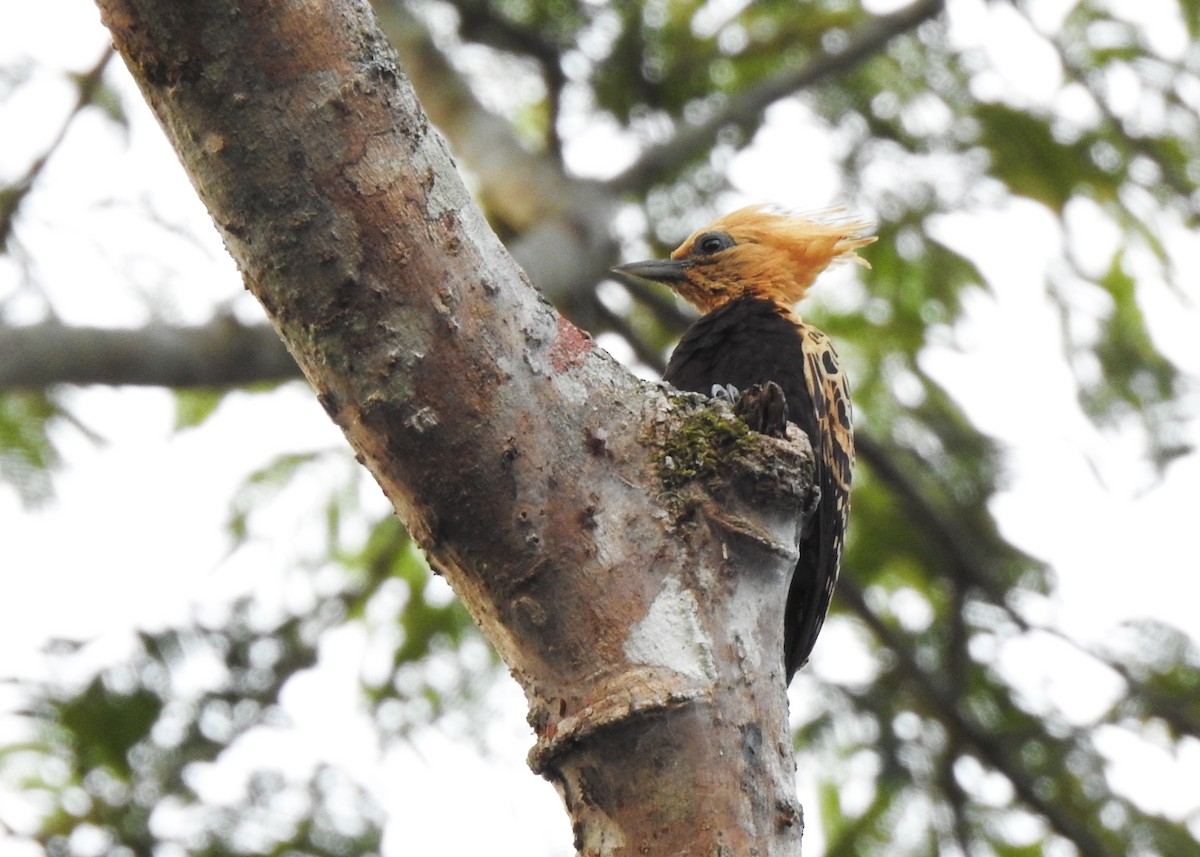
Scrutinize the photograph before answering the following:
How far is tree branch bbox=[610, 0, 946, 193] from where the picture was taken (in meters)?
6.14

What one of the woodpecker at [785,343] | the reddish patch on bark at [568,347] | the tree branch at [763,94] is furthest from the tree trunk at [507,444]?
the tree branch at [763,94]

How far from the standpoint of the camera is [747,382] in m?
4.63

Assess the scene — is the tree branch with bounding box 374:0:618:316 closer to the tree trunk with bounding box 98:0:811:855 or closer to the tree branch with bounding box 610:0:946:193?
the tree branch with bounding box 610:0:946:193

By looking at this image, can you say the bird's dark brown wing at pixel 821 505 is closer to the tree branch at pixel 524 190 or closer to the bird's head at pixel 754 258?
the bird's head at pixel 754 258

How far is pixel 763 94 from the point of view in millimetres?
6266

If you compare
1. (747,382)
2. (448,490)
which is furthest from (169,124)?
(747,382)

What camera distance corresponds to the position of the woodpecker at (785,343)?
4.47 meters

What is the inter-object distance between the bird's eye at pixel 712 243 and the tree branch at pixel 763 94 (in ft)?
2.23

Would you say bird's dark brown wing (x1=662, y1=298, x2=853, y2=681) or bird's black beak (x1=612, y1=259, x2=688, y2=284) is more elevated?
bird's black beak (x1=612, y1=259, x2=688, y2=284)

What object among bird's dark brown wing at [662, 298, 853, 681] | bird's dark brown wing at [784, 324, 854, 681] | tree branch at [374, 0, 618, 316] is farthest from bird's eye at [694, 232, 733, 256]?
bird's dark brown wing at [784, 324, 854, 681]

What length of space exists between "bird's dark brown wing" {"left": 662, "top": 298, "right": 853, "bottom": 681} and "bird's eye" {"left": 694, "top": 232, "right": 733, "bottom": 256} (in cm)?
55

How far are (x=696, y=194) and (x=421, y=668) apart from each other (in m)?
2.50

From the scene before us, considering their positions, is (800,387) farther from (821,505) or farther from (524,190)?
(524,190)

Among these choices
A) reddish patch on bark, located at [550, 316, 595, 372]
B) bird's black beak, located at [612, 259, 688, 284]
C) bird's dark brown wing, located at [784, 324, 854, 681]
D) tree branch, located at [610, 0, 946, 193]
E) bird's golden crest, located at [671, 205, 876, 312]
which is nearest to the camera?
reddish patch on bark, located at [550, 316, 595, 372]
